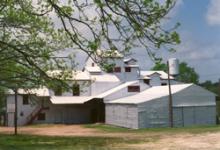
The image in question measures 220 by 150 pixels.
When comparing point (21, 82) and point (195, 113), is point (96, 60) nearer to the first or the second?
point (21, 82)

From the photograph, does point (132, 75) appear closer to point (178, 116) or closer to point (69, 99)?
point (69, 99)

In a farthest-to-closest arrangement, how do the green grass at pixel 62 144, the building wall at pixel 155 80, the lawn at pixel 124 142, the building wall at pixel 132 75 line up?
1. the building wall at pixel 155 80
2. the building wall at pixel 132 75
3. the green grass at pixel 62 144
4. the lawn at pixel 124 142

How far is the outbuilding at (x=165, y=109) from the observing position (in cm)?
5247

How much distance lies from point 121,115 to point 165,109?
5.78 metres

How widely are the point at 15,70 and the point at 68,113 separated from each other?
134 feet

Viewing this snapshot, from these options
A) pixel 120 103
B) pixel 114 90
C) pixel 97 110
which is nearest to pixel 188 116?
pixel 120 103

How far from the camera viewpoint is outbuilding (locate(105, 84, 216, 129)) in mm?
52469

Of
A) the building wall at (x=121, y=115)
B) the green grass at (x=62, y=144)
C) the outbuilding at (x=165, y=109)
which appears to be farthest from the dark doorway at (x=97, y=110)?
the green grass at (x=62, y=144)

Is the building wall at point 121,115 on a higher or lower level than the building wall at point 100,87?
lower

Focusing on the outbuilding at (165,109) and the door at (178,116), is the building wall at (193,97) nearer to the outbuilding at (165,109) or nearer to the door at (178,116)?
the outbuilding at (165,109)

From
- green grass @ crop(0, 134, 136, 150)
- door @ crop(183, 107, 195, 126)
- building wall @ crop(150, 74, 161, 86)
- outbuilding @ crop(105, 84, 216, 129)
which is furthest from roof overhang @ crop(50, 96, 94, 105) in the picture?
green grass @ crop(0, 134, 136, 150)

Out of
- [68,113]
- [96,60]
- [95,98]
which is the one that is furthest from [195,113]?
[96,60]

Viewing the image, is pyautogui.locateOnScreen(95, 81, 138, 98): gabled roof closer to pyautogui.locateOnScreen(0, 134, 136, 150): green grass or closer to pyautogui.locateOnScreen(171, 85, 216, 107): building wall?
pyautogui.locateOnScreen(171, 85, 216, 107): building wall

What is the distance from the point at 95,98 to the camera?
6681 cm
